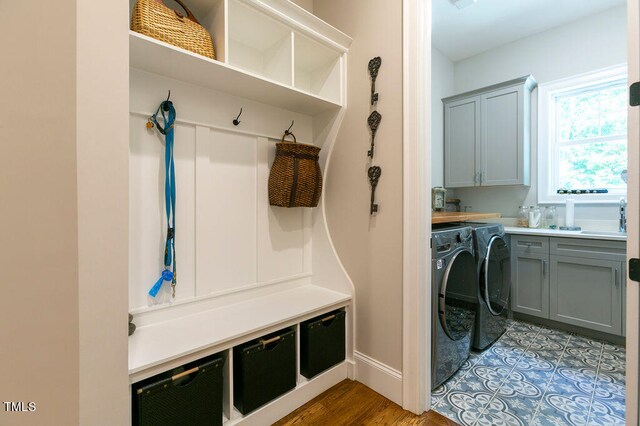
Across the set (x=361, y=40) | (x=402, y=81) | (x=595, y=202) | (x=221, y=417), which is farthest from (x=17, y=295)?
(x=595, y=202)

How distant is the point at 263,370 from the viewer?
4.45ft

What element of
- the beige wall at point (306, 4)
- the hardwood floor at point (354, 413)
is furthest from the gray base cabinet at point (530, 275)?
the beige wall at point (306, 4)

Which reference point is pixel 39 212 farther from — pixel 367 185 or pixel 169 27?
pixel 367 185

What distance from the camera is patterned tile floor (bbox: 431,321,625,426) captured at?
149 centimetres

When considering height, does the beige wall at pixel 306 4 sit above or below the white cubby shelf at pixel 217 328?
above

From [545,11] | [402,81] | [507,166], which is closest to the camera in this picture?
[402,81]

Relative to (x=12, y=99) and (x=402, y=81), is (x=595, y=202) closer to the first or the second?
(x=402, y=81)

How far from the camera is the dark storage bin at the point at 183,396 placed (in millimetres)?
1025

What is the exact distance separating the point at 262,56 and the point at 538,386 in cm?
270

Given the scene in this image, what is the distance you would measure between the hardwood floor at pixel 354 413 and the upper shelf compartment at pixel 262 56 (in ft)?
5.69

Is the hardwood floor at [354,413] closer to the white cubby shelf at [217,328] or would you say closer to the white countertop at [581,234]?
the white cubby shelf at [217,328]

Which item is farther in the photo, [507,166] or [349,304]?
[507,166]

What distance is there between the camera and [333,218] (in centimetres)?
193

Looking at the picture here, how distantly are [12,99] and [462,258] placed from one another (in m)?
2.13
